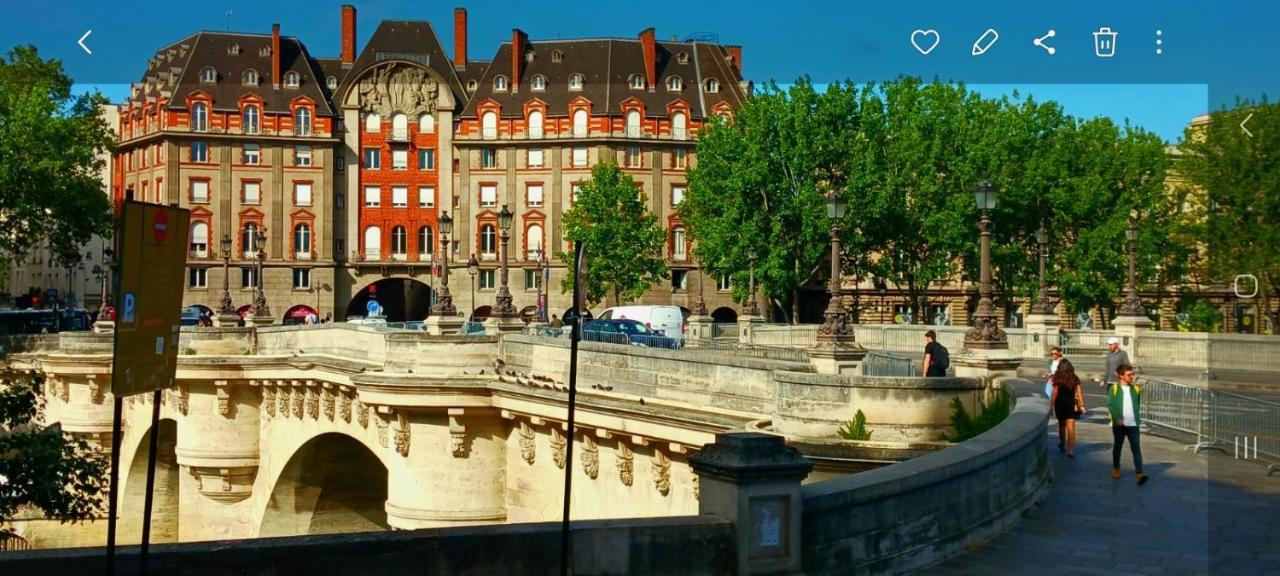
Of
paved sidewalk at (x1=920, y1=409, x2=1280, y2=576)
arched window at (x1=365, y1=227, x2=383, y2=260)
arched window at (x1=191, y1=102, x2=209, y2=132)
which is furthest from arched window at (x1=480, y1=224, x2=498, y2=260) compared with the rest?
paved sidewalk at (x1=920, y1=409, x2=1280, y2=576)

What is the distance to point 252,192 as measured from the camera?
77312mm

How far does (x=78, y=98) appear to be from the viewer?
5844 centimetres

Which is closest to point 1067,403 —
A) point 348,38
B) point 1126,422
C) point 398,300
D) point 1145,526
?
point 1126,422

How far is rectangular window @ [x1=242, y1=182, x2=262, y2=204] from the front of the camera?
7719 centimetres

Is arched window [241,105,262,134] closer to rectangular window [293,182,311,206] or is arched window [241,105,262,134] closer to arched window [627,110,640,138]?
rectangular window [293,182,311,206]

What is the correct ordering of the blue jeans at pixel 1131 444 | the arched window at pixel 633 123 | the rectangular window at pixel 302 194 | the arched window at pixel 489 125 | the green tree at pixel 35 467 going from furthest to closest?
the arched window at pixel 489 125
the arched window at pixel 633 123
the rectangular window at pixel 302 194
the green tree at pixel 35 467
the blue jeans at pixel 1131 444

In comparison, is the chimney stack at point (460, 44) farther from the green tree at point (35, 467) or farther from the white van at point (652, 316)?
the green tree at point (35, 467)

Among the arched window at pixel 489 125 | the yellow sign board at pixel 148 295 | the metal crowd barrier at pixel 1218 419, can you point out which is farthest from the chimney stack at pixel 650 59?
the yellow sign board at pixel 148 295

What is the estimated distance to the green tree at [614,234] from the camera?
7081 cm

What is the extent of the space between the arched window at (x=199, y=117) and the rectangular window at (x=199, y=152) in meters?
0.83

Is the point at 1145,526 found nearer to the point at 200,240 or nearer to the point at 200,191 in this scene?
the point at 200,240

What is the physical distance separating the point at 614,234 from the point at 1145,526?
59.1 metres

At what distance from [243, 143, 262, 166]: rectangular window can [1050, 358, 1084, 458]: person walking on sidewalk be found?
219ft

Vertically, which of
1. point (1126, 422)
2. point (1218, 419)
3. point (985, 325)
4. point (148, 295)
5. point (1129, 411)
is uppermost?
point (148, 295)
